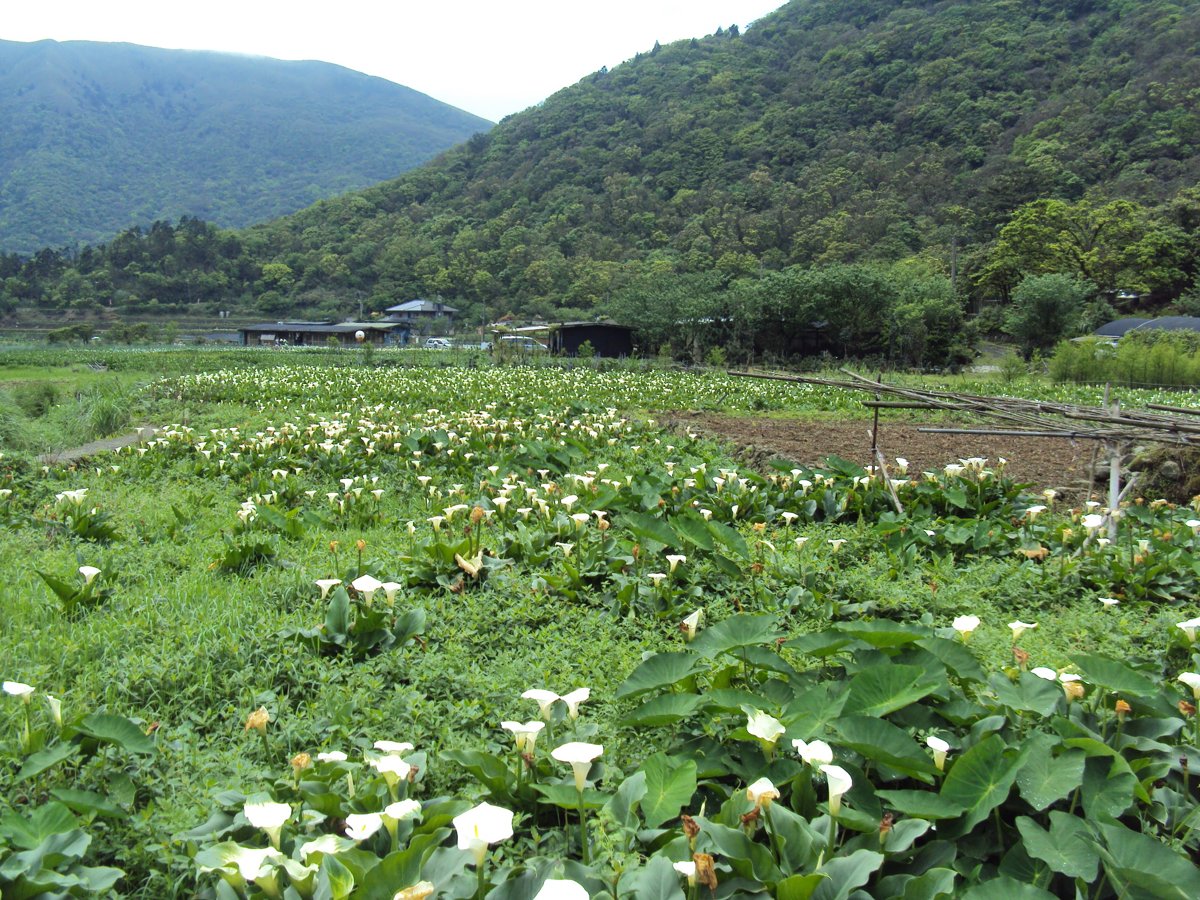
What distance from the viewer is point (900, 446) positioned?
11.6 m

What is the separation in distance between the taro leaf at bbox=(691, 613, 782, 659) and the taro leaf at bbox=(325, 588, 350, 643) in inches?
66.8

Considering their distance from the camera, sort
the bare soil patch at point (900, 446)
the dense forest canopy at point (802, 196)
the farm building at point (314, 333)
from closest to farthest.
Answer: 1. the bare soil patch at point (900, 446)
2. the dense forest canopy at point (802, 196)
3. the farm building at point (314, 333)

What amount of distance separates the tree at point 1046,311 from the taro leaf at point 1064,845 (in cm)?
3594

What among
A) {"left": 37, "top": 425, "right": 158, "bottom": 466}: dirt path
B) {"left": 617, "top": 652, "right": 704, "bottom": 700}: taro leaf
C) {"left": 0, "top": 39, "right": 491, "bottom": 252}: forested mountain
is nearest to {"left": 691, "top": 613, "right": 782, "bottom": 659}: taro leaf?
{"left": 617, "top": 652, "right": 704, "bottom": 700}: taro leaf

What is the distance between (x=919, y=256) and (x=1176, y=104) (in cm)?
2338

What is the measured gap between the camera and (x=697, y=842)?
1.90 m

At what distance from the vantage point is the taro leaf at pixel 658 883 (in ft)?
5.51

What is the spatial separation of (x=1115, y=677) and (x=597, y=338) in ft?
125

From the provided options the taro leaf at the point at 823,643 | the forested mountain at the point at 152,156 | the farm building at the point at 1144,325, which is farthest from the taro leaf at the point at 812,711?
the forested mountain at the point at 152,156

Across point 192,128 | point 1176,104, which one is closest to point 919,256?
point 1176,104

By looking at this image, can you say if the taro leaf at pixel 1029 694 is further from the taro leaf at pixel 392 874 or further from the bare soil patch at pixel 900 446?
the bare soil patch at pixel 900 446

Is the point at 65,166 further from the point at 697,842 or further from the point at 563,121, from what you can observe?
the point at 697,842

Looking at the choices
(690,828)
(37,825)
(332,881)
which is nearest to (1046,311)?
(690,828)

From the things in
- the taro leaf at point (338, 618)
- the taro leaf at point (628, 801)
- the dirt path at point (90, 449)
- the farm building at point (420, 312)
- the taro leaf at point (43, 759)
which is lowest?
the dirt path at point (90, 449)
